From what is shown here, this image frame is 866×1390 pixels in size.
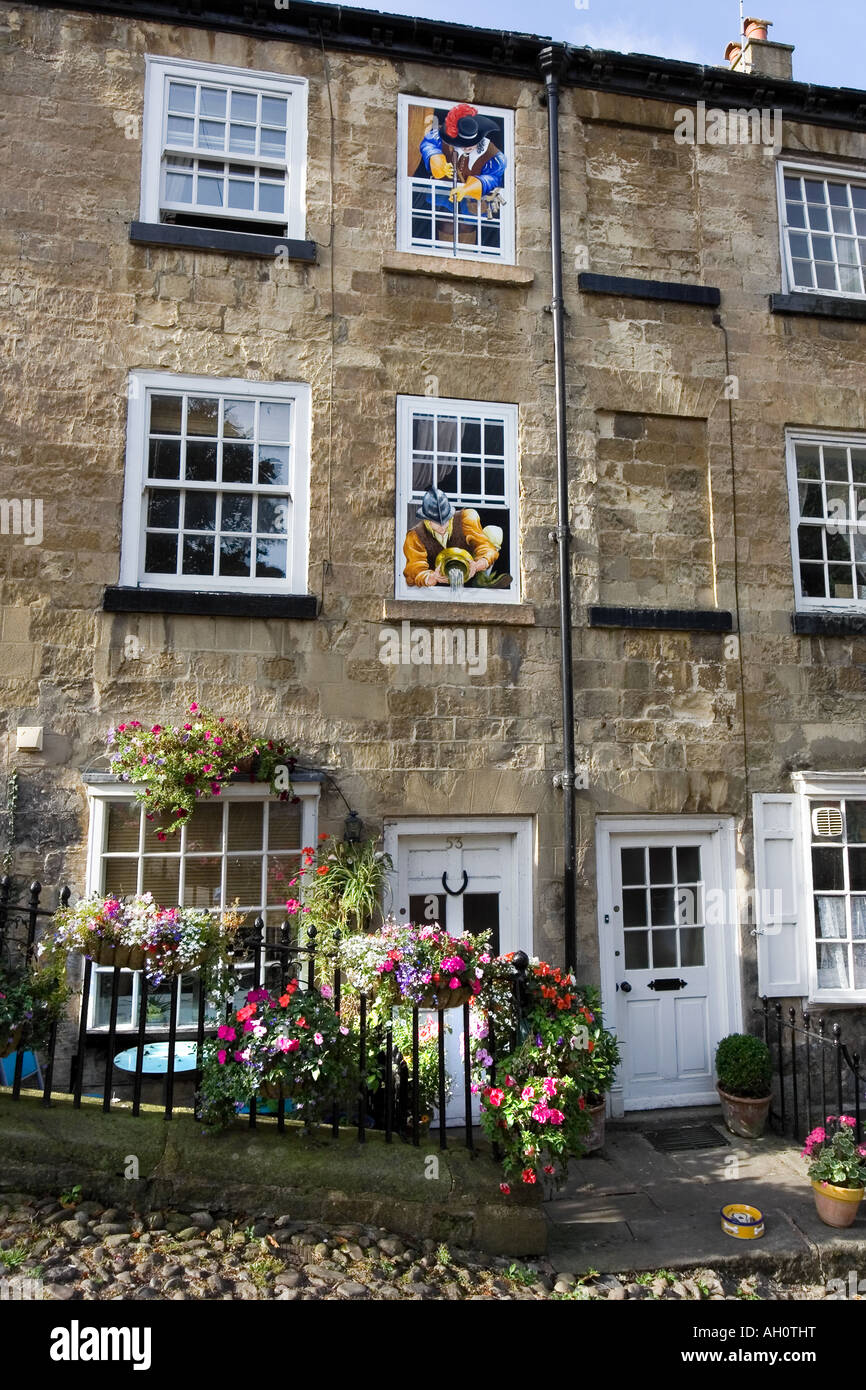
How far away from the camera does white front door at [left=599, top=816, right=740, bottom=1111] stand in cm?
793

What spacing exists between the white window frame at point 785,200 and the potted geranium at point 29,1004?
900cm

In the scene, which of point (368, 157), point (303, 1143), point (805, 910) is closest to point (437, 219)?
point (368, 157)

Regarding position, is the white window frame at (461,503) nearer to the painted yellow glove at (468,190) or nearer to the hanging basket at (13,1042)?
the painted yellow glove at (468,190)

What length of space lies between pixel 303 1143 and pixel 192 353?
20.5 feet

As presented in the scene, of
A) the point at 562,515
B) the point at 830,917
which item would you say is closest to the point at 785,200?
the point at 562,515

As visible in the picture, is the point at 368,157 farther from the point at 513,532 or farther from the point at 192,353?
the point at 513,532

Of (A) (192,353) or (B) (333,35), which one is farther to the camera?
(B) (333,35)

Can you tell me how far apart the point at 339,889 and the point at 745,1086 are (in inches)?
148

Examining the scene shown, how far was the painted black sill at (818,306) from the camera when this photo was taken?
352 inches

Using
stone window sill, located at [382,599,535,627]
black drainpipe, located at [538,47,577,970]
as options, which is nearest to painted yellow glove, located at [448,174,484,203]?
black drainpipe, located at [538,47,577,970]

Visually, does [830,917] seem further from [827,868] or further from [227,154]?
[227,154]

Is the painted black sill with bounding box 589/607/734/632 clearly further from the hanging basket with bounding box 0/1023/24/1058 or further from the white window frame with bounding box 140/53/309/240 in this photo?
the hanging basket with bounding box 0/1023/24/1058

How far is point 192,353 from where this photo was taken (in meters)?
7.75

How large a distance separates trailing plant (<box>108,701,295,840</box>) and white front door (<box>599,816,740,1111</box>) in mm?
3117
